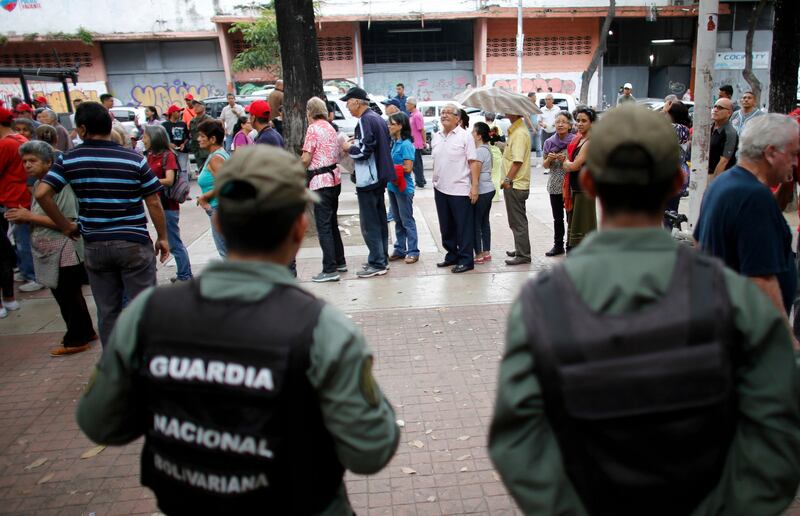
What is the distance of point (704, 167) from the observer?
20.7ft

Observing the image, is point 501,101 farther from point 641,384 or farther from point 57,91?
point 57,91

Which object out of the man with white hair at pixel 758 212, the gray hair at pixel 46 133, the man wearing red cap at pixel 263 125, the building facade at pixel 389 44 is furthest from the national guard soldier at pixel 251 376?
the building facade at pixel 389 44

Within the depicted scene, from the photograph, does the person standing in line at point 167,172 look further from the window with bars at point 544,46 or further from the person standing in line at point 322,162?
the window with bars at point 544,46

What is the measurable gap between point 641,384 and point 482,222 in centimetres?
605

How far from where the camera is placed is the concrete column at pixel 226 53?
27.2 metres

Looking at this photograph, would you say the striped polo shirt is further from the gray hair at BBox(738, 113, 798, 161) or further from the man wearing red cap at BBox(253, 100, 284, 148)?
the gray hair at BBox(738, 113, 798, 161)

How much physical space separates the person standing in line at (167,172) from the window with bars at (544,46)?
24869 millimetres

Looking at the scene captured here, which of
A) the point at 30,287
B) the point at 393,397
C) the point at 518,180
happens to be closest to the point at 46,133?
the point at 30,287

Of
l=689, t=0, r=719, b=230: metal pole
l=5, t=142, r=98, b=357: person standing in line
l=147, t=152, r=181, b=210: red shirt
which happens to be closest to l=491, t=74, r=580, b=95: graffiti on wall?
l=689, t=0, r=719, b=230: metal pole

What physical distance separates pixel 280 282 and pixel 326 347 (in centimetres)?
23

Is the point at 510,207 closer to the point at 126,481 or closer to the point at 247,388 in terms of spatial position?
the point at 126,481

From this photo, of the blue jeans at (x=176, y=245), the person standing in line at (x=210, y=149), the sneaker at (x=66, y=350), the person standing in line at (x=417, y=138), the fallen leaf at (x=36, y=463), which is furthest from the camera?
the person standing in line at (x=417, y=138)

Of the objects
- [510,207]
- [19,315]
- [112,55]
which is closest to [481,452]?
[510,207]

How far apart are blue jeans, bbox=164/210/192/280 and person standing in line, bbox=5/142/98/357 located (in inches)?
61.3
